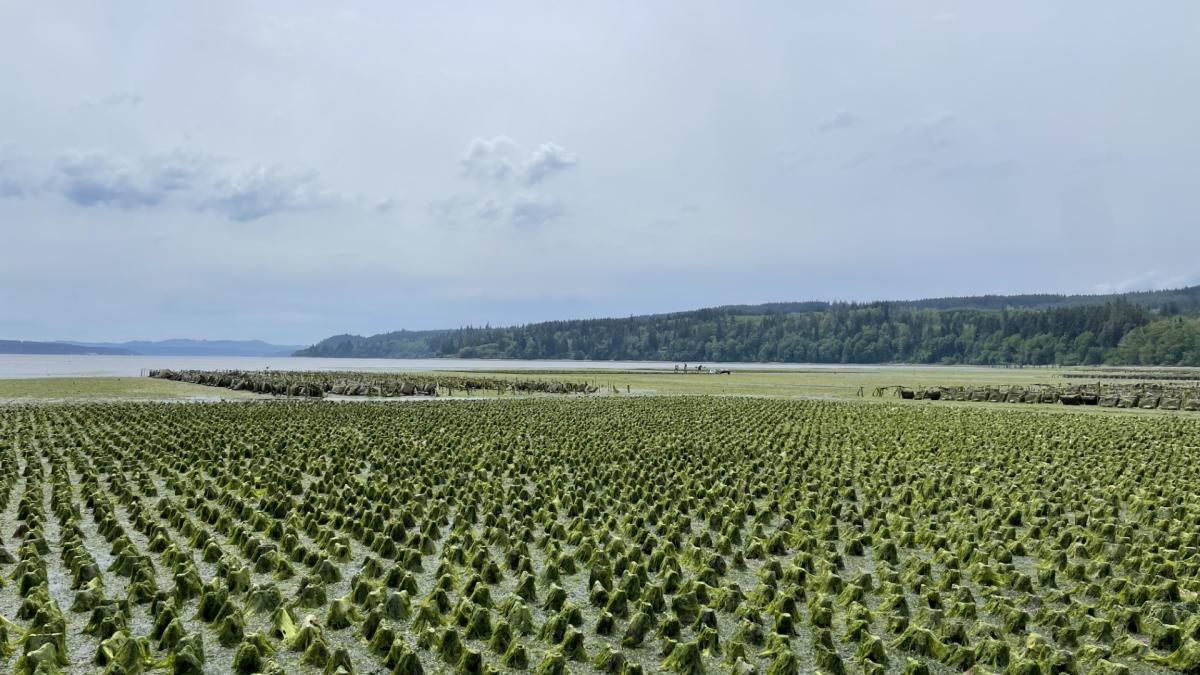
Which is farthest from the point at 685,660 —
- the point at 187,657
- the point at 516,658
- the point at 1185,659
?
the point at 1185,659

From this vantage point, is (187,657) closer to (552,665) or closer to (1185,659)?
(552,665)

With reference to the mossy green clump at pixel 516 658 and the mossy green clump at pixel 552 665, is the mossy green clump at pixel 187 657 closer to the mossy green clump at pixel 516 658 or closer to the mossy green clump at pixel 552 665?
the mossy green clump at pixel 516 658

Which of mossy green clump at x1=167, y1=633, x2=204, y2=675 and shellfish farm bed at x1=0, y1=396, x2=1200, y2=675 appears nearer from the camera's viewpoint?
mossy green clump at x1=167, y1=633, x2=204, y2=675

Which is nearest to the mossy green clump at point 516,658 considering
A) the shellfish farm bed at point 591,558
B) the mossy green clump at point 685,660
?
the shellfish farm bed at point 591,558

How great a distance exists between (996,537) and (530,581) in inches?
326

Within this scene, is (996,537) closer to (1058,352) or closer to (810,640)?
(810,640)

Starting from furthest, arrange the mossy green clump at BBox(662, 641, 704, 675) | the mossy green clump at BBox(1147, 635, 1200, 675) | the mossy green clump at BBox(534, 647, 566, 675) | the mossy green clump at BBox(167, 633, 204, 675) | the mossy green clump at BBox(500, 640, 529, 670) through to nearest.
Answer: the mossy green clump at BBox(1147, 635, 1200, 675) < the mossy green clump at BBox(500, 640, 529, 670) < the mossy green clump at BBox(662, 641, 704, 675) < the mossy green clump at BBox(534, 647, 566, 675) < the mossy green clump at BBox(167, 633, 204, 675)

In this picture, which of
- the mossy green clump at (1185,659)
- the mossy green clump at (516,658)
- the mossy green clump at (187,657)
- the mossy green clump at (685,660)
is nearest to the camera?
the mossy green clump at (187,657)

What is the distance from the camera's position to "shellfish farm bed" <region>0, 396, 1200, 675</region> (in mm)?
8062

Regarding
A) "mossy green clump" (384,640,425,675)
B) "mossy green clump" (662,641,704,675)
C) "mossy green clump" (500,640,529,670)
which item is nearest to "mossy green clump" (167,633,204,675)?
"mossy green clump" (384,640,425,675)

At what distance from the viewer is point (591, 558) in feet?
37.4

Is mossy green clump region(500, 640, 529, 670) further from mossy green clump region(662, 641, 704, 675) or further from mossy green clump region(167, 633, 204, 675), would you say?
mossy green clump region(167, 633, 204, 675)

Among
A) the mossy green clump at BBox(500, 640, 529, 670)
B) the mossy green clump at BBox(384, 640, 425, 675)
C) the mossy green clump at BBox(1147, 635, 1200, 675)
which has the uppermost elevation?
the mossy green clump at BBox(384, 640, 425, 675)

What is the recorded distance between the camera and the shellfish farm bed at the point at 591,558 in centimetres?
806
